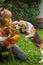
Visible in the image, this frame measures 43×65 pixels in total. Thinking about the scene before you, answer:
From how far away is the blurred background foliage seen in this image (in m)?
13.3

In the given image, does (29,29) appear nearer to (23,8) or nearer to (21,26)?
(21,26)

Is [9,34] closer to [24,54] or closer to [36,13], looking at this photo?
[24,54]

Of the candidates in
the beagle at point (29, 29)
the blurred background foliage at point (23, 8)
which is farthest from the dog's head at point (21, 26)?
the blurred background foliage at point (23, 8)

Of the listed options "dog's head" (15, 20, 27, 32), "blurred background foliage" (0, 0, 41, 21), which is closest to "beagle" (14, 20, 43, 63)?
"dog's head" (15, 20, 27, 32)

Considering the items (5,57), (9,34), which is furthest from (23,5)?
(9,34)

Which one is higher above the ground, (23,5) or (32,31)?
(32,31)

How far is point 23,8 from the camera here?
45.3 feet

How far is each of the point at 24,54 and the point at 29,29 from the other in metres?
1.14

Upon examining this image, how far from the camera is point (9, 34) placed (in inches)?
231

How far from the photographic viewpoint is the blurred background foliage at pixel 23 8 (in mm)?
13321

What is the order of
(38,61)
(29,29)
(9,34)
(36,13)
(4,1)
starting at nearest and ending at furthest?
1. (9,34)
2. (29,29)
3. (38,61)
4. (4,1)
5. (36,13)

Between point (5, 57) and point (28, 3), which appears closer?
point (5, 57)

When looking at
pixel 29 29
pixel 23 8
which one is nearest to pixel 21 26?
pixel 29 29

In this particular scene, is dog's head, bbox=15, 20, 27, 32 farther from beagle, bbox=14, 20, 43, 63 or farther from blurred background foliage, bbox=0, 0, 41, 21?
blurred background foliage, bbox=0, 0, 41, 21
